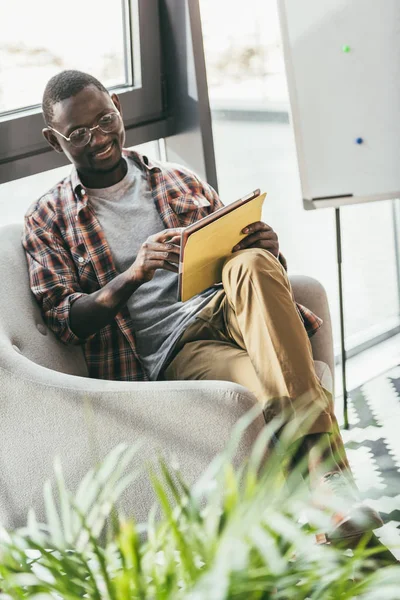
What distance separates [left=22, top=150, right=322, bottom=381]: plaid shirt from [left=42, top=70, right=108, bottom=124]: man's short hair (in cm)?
20

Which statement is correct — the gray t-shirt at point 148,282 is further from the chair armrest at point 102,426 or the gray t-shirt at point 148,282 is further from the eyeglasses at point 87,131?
the chair armrest at point 102,426

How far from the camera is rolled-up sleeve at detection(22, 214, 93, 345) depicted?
1994 millimetres

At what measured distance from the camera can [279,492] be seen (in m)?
0.80

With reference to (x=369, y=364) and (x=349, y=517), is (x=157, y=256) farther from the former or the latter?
(x=369, y=364)

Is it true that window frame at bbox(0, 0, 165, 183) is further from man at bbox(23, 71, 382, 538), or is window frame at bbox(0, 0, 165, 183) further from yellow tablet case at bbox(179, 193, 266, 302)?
yellow tablet case at bbox(179, 193, 266, 302)

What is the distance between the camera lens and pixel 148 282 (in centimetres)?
219

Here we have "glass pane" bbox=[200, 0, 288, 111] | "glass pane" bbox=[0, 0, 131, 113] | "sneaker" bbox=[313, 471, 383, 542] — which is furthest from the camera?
"glass pane" bbox=[200, 0, 288, 111]

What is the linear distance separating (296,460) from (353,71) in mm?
1364

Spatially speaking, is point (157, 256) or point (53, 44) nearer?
point (157, 256)

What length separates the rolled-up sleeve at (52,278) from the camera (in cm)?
199

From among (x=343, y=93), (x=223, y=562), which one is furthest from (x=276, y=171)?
(x=223, y=562)

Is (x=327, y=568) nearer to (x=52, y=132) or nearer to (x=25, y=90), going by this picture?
(x=52, y=132)

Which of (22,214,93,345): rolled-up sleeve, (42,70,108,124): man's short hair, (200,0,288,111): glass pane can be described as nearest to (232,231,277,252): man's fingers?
(22,214,93,345): rolled-up sleeve

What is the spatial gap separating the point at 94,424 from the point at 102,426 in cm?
2
